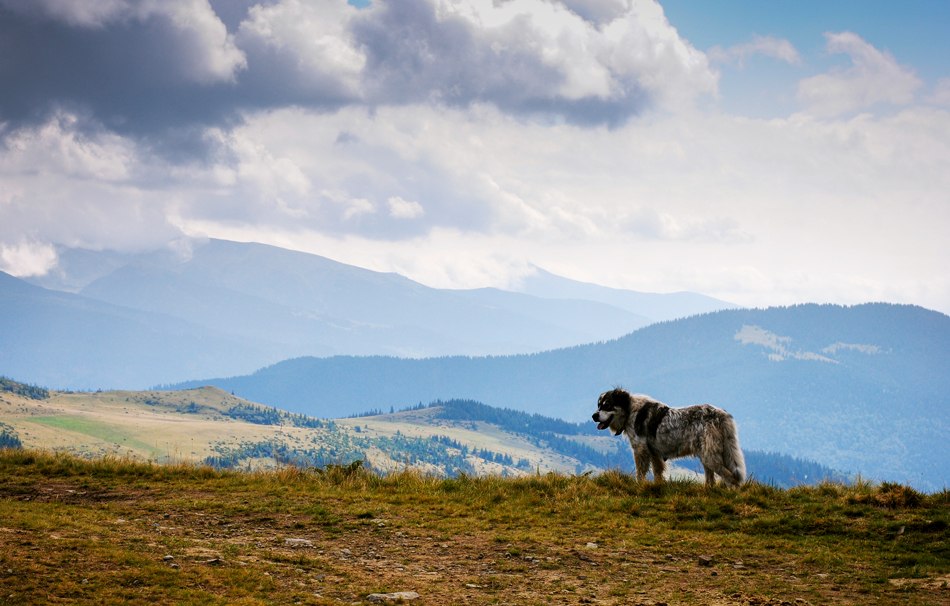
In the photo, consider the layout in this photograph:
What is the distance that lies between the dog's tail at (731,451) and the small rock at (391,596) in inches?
310

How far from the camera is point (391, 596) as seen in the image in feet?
23.5

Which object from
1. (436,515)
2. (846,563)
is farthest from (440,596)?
(846,563)

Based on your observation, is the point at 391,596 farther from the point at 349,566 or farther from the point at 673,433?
the point at 673,433

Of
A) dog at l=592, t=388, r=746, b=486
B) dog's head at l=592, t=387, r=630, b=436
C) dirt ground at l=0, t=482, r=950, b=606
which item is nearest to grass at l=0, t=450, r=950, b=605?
dirt ground at l=0, t=482, r=950, b=606

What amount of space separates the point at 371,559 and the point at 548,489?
559 cm

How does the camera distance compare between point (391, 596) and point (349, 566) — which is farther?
point (349, 566)

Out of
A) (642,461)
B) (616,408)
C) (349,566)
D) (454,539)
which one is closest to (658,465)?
(642,461)

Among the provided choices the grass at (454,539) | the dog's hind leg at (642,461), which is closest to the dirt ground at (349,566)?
the grass at (454,539)

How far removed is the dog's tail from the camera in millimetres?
12711

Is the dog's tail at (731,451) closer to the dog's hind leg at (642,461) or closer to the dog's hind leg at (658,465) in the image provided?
the dog's hind leg at (658,465)

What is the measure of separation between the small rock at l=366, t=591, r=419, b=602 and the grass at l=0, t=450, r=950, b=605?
4.1 inches

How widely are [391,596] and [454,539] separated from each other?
10.3 ft

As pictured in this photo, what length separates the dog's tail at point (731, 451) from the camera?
12.7 metres

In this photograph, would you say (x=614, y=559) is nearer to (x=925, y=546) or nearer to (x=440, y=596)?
(x=440, y=596)
